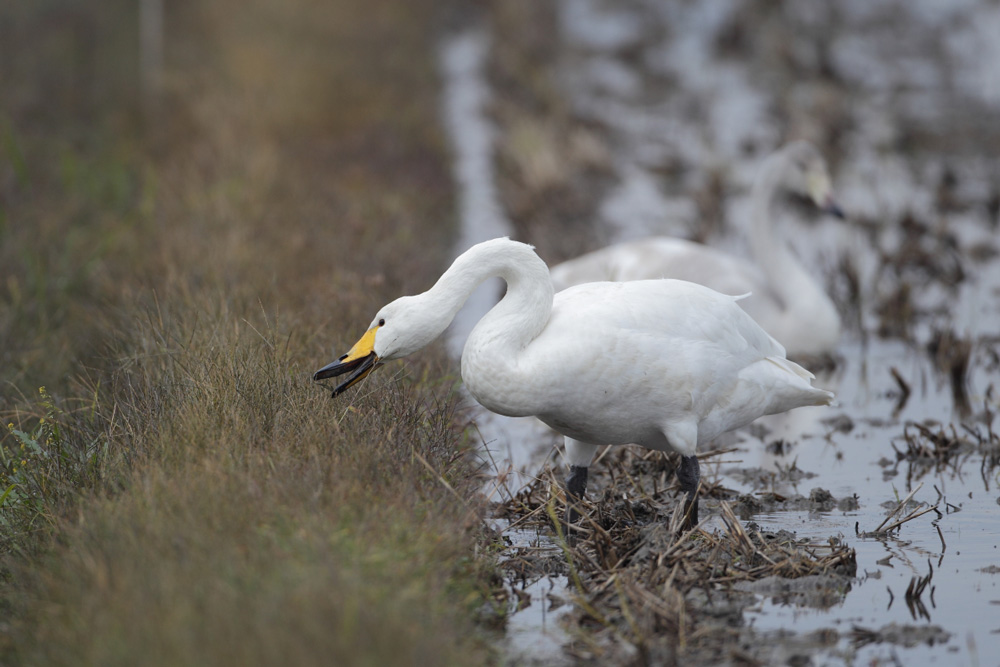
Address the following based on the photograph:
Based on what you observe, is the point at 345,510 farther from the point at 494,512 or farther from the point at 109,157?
the point at 109,157

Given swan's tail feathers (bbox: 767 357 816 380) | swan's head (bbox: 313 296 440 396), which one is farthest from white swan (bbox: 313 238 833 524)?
swan's tail feathers (bbox: 767 357 816 380)

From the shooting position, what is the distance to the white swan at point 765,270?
793 centimetres

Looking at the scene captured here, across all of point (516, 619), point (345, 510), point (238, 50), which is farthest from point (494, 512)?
point (238, 50)

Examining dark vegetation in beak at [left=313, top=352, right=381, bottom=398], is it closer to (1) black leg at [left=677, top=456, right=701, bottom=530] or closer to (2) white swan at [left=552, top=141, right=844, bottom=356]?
(1) black leg at [left=677, top=456, right=701, bottom=530]

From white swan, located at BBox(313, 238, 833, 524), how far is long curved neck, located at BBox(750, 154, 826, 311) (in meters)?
3.15

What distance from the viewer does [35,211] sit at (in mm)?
9602

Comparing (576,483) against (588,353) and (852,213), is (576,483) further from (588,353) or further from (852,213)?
(852,213)

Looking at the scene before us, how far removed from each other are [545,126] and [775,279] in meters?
6.77

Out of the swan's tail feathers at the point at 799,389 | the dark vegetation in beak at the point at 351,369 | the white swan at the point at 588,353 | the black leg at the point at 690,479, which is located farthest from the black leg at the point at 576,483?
the dark vegetation in beak at the point at 351,369

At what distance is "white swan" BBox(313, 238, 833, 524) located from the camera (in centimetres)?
450

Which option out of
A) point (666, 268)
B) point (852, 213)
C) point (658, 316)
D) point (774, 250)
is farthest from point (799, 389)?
point (852, 213)

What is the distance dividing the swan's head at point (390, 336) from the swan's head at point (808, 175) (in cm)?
484

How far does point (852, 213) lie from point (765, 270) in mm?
3050

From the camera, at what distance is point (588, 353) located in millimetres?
4508
